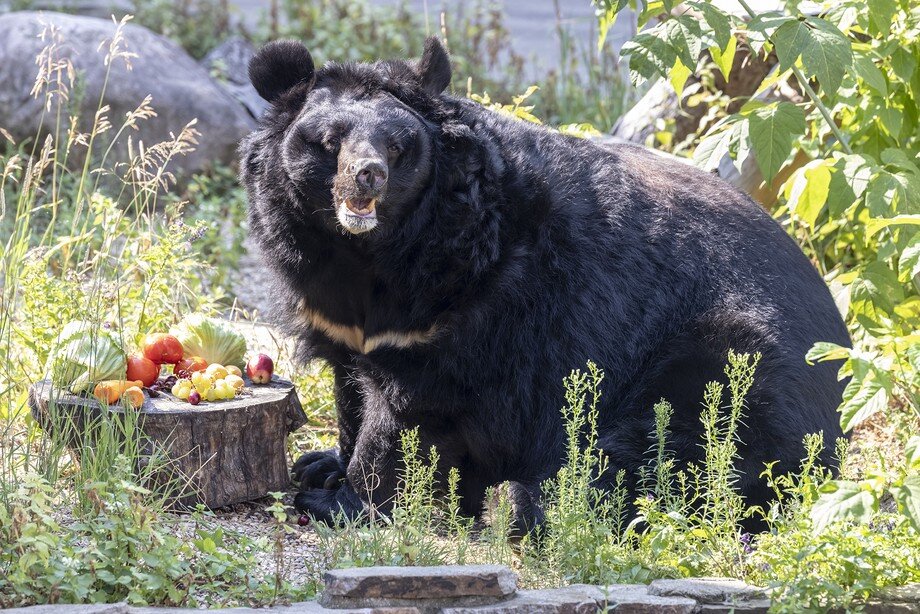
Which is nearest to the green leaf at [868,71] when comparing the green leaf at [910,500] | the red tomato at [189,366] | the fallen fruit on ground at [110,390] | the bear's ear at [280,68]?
the green leaf at [910,500]

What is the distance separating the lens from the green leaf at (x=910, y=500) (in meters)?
3.16

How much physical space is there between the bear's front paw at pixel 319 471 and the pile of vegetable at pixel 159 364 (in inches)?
16.1

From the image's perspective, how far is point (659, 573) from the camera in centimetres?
354

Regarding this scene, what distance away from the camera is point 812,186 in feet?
13.8

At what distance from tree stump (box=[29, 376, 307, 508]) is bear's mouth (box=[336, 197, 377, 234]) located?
0.81m

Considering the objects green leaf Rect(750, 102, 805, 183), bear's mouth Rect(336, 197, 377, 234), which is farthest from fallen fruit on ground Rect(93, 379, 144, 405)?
green leaf Rect(750, 102, 805, 183)

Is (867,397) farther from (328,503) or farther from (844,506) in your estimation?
(328,503)

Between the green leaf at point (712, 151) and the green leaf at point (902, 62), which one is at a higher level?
the green leaf at point (902, 62)

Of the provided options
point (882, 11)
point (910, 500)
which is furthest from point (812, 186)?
point (910, 500)

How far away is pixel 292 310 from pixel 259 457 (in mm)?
572

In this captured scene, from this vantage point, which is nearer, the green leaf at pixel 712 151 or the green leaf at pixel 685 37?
the green leaf at pixel 685 37

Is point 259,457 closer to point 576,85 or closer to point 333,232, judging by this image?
point 333,232

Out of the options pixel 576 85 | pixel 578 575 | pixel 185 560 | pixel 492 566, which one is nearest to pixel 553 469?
pixel 578 575

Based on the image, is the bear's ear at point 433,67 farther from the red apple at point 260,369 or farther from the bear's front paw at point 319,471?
the bear's front paw at point 319,471
